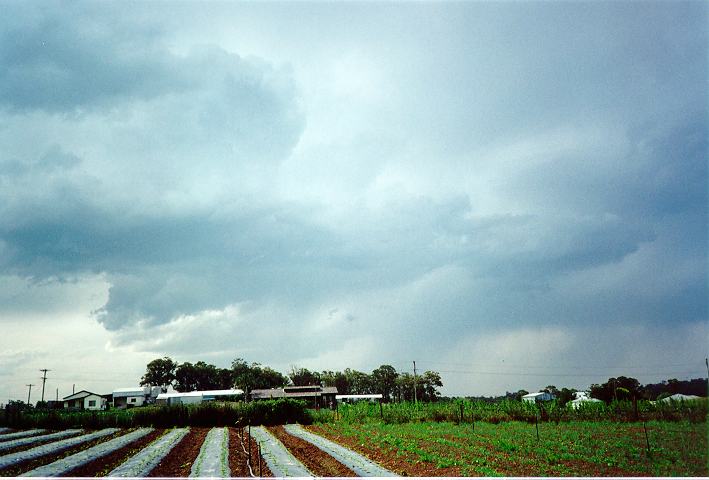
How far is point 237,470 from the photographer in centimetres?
1605

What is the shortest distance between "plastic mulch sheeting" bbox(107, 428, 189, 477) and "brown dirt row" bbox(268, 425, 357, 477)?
18.0 feet

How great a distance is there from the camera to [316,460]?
1802 centimetres

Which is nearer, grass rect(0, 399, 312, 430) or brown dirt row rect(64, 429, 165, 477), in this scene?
brown dirt row rect(64, 429, 165, 477)

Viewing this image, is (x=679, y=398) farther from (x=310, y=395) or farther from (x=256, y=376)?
(x=256, y=376)

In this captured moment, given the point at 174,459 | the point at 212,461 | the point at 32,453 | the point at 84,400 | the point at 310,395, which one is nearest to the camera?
the point at 212,461

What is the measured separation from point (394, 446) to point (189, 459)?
8.72 metres

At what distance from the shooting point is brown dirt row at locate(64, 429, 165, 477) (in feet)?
51.1

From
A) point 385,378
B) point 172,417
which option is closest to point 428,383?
point 385,378

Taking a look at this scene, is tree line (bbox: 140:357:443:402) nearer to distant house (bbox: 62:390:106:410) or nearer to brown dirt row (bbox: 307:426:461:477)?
distant house (bbox: 62:390:106:410)

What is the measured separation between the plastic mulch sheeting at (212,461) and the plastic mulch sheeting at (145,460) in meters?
1.53

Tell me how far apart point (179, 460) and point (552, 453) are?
14.6m

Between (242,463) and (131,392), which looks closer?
(242,463)

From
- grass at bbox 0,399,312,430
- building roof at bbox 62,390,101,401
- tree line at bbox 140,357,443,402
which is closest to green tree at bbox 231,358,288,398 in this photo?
tree line at bbox 140,357,443,402

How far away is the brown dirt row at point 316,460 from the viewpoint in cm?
1531
